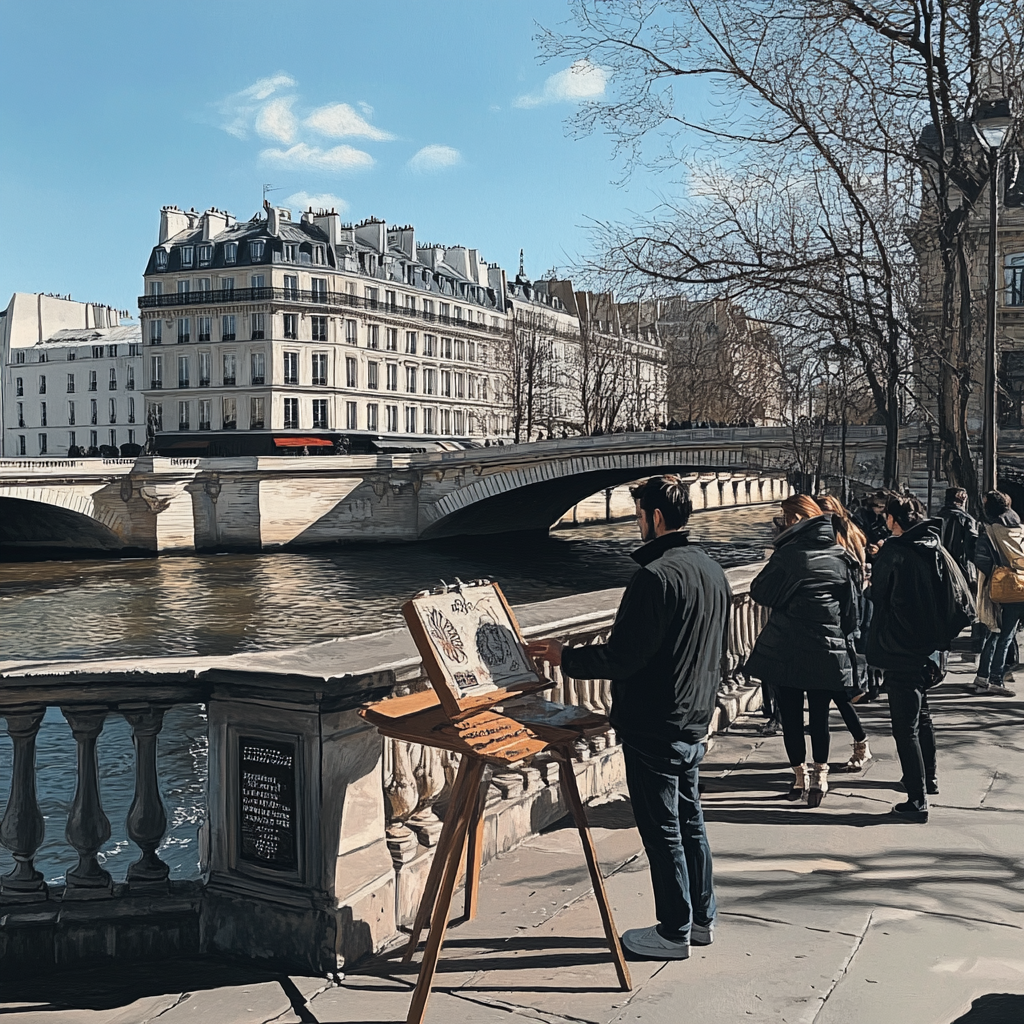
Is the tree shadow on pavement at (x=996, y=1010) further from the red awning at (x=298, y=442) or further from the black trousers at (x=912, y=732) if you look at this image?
the red awning at (x=298, y=442)

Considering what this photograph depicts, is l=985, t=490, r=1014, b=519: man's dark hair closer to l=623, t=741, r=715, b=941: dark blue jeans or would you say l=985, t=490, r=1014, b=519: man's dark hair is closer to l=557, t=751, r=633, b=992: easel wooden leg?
l=623, t=741, r=715, b=941: dark blue jeans

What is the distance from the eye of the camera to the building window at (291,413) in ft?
187

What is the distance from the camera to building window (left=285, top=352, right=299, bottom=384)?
57097 millimetres

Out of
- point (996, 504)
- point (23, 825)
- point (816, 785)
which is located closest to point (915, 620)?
point (816, 785)

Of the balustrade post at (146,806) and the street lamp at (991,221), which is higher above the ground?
the street lamp at (991,221)

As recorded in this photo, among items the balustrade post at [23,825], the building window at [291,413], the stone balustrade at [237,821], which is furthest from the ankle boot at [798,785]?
the building window at [291,413]

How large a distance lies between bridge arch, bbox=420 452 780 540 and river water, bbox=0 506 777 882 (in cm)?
94

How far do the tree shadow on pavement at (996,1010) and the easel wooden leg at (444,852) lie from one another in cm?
143

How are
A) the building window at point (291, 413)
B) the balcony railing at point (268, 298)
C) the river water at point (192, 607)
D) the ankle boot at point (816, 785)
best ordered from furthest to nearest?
the building window at point (291, 413)
the balcony railing at point (268, 298)
the river water at point (192, 607)
the ankle boot at point (816, 785)

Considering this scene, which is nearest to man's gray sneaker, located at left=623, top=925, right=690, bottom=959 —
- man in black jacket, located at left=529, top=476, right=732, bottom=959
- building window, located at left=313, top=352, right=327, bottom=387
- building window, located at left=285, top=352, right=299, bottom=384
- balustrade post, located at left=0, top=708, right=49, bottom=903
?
man in black jacket, located at left=529, top=476, right=732, bottom=959

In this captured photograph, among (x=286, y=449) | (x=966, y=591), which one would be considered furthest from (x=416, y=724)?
(x=286, y=449)

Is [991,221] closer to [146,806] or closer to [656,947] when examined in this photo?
[656,947]

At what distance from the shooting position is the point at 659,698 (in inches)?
142

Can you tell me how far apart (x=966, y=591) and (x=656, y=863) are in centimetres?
278
